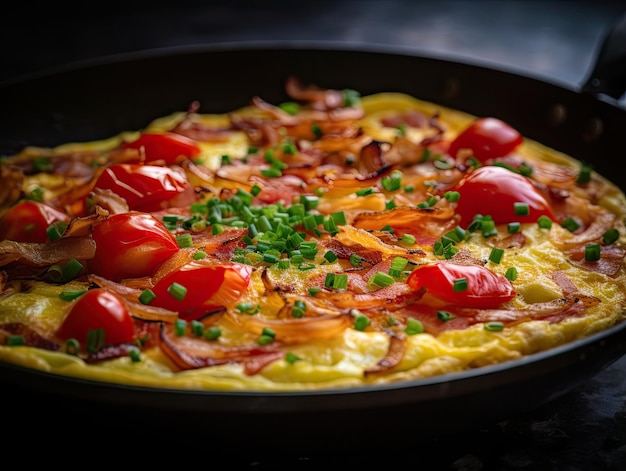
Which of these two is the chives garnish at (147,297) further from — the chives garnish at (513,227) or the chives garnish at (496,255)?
the chives garnish at (513,227)

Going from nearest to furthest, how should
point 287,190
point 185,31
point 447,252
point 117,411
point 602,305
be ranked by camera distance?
point 117,411 → point 602,305 → point 447,252 → point 287,190 → point 185,31

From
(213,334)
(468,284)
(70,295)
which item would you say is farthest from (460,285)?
(70,295)

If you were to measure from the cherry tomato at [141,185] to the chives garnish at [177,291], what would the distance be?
1.14 meters

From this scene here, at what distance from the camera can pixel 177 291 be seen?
328cm

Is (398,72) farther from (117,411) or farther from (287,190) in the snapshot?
(117,411)

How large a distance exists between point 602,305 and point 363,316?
109 centimetres

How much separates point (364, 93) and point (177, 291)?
10.9ft

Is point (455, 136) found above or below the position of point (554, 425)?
above

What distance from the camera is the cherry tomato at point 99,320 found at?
3.11 metres

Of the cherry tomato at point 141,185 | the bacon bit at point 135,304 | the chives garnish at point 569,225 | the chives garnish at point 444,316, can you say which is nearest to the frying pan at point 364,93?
the chives garnish at point 444,316

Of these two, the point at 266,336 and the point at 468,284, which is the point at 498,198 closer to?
the point at 468,284

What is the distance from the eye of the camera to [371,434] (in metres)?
2.70

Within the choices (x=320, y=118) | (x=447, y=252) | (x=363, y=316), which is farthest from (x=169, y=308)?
(x=320, y=118)

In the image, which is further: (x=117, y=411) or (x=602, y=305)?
(x=602, y=305)
